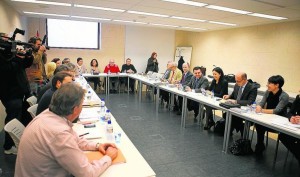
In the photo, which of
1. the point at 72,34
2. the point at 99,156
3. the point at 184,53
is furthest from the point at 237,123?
the point at 72,34

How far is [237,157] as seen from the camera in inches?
121

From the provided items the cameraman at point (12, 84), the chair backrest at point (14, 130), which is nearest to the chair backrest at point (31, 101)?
the cameraman at point (12, 84)

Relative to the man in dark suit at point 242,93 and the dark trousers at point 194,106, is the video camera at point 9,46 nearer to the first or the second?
the man in dark suit at point 242,93

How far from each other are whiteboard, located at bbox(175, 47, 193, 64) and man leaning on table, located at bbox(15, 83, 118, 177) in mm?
8782

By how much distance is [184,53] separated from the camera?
9.76 metres

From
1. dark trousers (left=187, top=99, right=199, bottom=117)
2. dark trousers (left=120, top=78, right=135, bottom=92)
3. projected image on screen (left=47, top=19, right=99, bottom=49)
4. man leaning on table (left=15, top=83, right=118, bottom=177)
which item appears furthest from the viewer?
dark trousers (left=120, top=78, right=135, bottom=92)

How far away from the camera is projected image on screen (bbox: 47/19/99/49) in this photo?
762 centimetres

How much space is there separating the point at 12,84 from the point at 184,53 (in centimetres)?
800

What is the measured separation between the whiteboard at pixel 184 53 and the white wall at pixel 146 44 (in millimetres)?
247

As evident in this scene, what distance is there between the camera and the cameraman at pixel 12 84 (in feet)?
8.91

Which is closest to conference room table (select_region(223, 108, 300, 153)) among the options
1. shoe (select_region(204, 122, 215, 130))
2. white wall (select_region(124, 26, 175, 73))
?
shoe (select_region(204, 122, 215, 130))

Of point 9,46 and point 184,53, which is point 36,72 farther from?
point 184,53

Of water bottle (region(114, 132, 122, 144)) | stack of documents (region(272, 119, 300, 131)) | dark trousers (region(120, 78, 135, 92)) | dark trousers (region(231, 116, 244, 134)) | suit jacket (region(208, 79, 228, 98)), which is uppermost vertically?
suit jacket (region(208, 79, 228, 98))

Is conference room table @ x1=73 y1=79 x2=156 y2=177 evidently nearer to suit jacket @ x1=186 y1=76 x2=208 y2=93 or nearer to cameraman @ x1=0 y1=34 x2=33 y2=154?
cameraman @ x1=0 y1=34 x2=33 y2=154
